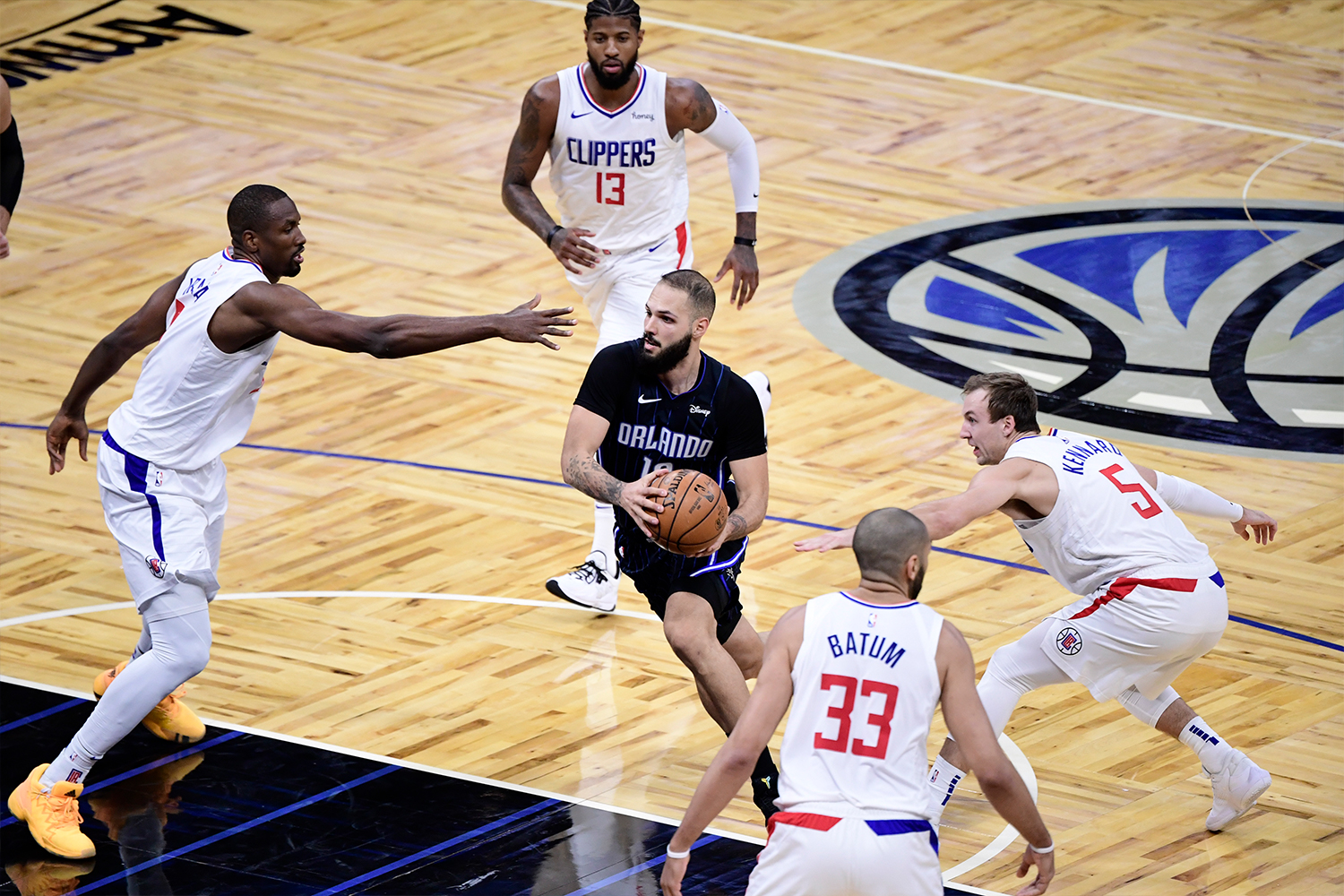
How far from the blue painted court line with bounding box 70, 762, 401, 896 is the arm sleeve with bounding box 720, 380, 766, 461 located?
6.30ft

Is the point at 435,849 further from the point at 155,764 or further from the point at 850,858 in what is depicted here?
the point at 850,858

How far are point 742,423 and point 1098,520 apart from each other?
1.33 m

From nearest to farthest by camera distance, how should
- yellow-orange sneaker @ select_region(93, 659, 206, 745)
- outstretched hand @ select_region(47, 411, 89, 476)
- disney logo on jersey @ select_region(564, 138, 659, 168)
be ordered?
outstretched hand @ select_region(47, 411, 89, 476), yellow-orange sneaker @ select_region(93, 659, 206, 745), disney logo on jersey @ select_region(564, 138, 659, 168)

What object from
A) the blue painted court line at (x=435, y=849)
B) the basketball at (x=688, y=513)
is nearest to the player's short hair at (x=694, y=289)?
the basketball at (x=688, y=513)

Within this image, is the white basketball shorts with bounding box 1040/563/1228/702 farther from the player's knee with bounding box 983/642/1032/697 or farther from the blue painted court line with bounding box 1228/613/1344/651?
the blue painted court line with bounding box 1228/613/1344/651

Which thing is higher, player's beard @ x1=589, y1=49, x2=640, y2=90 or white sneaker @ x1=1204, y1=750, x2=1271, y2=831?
player's beard @ x1=589, y1=49, x2=640, y2=90

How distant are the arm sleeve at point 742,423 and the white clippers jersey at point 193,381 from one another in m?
1.71

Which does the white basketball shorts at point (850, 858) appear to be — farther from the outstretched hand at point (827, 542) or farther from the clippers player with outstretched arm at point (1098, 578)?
the clippers player with outstretched arm at point (1098, 578)

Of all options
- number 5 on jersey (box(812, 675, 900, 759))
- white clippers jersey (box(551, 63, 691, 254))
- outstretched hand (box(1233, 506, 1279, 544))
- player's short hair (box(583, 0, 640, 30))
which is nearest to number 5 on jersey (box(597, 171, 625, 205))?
white clippers jersey (box(551, 63, 691, 254))

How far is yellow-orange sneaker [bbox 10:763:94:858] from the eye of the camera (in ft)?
24.3

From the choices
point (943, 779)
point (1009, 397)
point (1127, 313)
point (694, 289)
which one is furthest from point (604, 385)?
point (1127, 313)

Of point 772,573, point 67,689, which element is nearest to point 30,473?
point 67,689

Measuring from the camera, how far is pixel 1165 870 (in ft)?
24.1

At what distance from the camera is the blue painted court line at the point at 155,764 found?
7957mm
